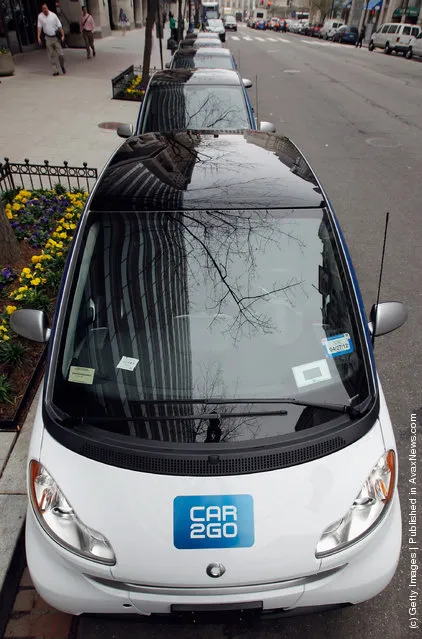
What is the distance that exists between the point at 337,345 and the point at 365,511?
2.76ft

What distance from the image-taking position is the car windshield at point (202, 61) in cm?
1076

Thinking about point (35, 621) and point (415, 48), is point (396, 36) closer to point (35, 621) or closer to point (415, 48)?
point (415, 48)

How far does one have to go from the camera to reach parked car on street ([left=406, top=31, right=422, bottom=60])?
1200 inches

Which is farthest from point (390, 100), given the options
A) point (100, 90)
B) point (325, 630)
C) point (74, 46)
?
point (74, 46)

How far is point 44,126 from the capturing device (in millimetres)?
11555

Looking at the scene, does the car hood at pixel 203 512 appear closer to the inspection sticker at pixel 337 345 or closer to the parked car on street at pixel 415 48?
the inspection sticker at pixel 337 345

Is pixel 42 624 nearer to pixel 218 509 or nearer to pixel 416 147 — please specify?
pixel 218 509

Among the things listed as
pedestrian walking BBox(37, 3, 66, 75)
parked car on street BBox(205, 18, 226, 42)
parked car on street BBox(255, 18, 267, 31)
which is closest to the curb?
pedestrian walking BBox(37, 3, 66, 75)

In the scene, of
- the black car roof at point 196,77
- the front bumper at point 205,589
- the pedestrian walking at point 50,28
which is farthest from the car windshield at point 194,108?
the pedestrian walking at point 50,28

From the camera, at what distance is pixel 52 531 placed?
210 centimetres

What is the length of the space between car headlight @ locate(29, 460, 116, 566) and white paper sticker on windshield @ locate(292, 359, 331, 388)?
1.19m

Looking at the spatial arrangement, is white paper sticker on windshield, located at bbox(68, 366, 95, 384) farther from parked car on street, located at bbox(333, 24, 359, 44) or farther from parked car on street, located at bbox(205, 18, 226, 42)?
parked car on street, located at bbox(333, 24, 359, 44)

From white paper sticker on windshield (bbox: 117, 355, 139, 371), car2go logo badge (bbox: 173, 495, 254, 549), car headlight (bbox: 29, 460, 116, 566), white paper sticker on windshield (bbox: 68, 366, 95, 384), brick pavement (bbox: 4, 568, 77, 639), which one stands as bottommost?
brick pavement (bbox: 4, 568, 77, 639)

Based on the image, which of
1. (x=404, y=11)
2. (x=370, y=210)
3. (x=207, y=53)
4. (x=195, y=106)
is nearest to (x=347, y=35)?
(x=404, y=11)
